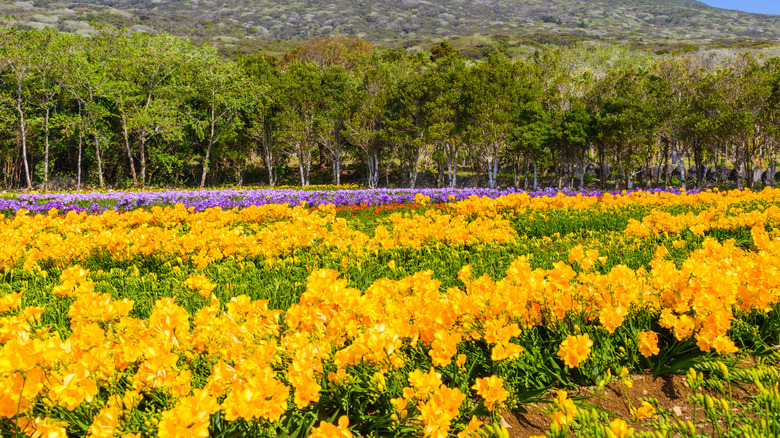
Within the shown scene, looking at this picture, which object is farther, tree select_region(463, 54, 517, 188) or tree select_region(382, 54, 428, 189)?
tree select_region(382, 54, 428, 189)

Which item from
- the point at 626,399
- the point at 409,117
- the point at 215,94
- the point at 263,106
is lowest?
the point at 626,399

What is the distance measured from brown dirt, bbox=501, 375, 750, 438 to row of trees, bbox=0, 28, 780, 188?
74.2 ft

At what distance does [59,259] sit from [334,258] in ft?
12.2

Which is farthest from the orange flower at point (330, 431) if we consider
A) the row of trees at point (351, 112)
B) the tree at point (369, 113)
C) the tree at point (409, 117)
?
the tree at point (369, 113)

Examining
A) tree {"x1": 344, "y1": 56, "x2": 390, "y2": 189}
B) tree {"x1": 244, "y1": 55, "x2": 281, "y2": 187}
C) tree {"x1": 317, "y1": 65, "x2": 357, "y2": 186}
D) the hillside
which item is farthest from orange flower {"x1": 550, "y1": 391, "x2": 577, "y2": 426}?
the hillside

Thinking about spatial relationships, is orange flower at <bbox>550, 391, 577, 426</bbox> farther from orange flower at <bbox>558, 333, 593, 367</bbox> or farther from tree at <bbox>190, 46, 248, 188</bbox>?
tree at <bbox>190, 46, 248, 188</bbox>

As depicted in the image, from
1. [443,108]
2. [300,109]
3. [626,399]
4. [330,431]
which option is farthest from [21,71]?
[626,399]

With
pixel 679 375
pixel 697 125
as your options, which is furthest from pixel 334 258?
pixel 697 125

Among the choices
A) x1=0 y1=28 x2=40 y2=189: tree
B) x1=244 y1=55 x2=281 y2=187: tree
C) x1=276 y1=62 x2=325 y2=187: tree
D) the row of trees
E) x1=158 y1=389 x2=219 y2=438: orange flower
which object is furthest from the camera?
x1=244 y1=55 x2=281 y2=187: tree

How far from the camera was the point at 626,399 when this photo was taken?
2318 mm

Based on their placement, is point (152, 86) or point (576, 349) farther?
point (152, 86)

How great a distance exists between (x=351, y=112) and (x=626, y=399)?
1146 inches

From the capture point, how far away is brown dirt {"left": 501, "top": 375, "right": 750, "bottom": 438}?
2127 mm

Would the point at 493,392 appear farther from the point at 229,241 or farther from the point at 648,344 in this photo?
the point at 229,241
